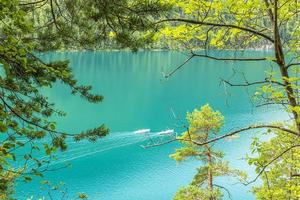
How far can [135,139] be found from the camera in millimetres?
31422

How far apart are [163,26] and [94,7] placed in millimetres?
1022

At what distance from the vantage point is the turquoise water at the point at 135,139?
2264 centimetres

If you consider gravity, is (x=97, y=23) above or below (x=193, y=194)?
above

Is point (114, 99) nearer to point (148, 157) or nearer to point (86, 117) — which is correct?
point (86, 117)

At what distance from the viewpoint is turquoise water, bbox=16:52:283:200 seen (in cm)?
2264

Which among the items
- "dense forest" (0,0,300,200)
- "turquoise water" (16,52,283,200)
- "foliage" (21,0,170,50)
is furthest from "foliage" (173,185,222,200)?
"foliage" (21,0,170,50)

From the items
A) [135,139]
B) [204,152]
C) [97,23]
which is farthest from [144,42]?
[135,139]

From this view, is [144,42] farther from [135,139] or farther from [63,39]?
[135,139]

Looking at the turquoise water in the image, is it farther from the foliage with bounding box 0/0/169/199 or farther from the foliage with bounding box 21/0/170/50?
the foliage with bounding box 0/0/169/199

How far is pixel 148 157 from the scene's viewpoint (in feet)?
93.1

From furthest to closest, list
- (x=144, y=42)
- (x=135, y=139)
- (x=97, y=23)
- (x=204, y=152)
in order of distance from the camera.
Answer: (x=135, y=139), (x=204, y=152), (x=97, y=23), (x=144, y=42)

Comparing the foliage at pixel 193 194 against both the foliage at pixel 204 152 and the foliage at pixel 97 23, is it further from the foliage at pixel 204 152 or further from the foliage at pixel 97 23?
the foliage at pixel 97 23

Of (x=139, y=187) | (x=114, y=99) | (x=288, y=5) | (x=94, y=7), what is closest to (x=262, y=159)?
(x=288, y=5)

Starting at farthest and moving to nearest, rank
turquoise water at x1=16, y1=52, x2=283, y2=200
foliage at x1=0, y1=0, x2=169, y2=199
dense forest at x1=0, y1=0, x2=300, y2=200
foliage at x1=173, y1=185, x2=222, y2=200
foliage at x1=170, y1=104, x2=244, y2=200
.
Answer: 1. turquoise water at x1=16, y1=52, x2=283, y2=200
2. foliage at x1=170, y1=104, x2=244, y2=200
3. foliage at x1=173, y1=185, x2=222, y2=200
4. foliage at x1=0, y1=0, x2=169, y2=199
5. dense forest at x1=0, y1=0, x2=300, y2=200
